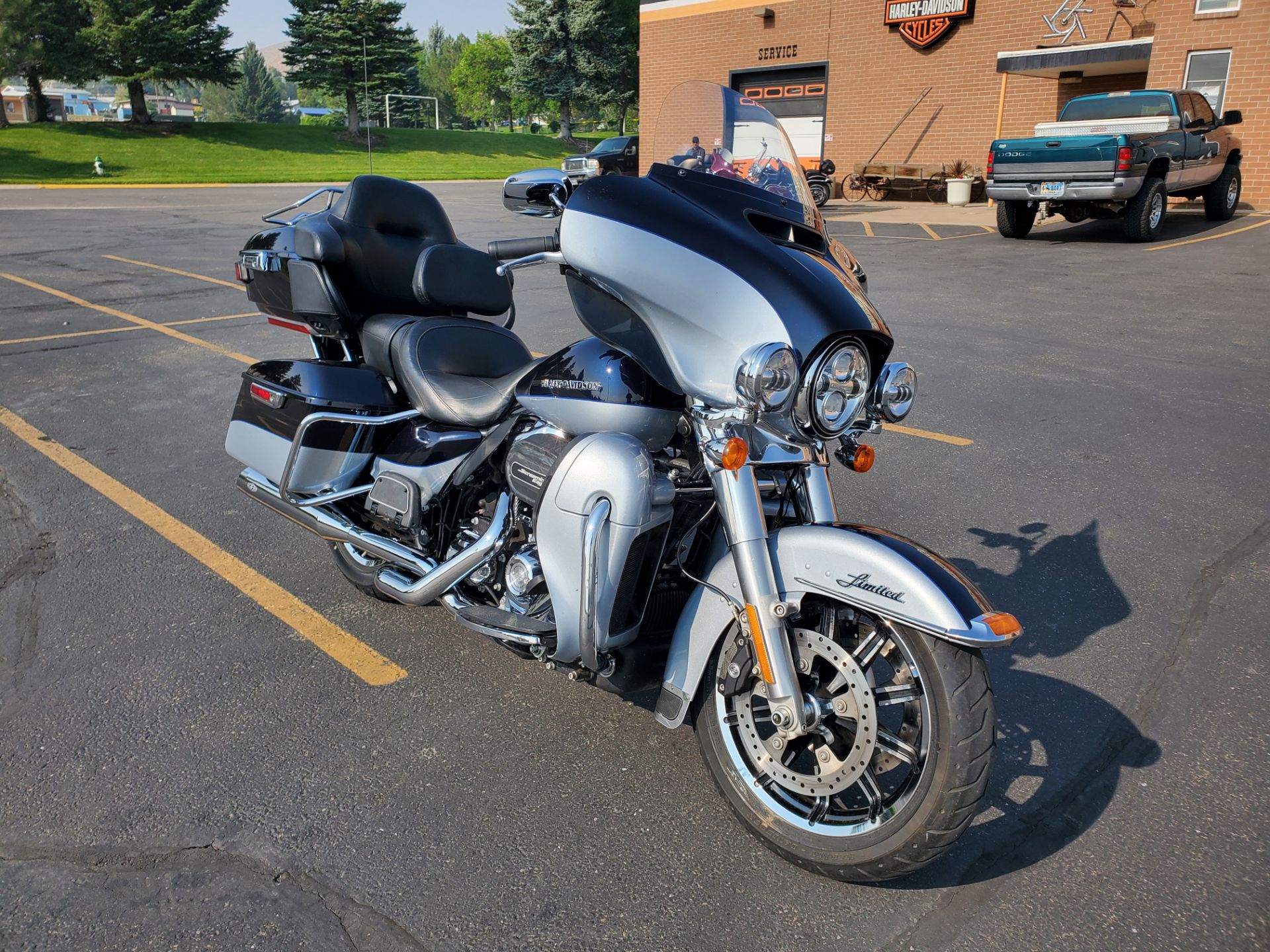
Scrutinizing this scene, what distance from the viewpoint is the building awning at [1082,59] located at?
67.7 ft

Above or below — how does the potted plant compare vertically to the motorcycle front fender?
above

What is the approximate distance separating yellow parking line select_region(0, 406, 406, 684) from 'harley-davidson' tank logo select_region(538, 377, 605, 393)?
4.24 feet

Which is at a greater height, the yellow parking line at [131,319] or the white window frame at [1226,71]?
the white window frame at [1226,71]

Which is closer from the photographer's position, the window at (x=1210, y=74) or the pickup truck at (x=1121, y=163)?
the pickup truck at (x=1121, y=163)

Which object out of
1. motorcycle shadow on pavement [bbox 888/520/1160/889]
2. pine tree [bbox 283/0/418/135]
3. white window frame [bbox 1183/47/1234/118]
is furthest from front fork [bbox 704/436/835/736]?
pine tree [bbox 283/0/418/135]

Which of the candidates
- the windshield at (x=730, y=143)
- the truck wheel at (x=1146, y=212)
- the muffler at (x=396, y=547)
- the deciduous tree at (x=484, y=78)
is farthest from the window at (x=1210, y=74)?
the deciduous tree at (x=484, y=78)

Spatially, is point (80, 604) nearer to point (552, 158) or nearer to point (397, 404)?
point (397, 404)

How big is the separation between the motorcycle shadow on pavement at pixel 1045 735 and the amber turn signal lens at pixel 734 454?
1183mm

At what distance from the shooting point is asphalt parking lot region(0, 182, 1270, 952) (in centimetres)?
245

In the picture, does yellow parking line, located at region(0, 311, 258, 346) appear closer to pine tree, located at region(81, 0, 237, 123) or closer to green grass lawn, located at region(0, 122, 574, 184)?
green grass lawn, located at region(0, 122, 574, 184)

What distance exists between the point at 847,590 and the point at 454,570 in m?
1.40

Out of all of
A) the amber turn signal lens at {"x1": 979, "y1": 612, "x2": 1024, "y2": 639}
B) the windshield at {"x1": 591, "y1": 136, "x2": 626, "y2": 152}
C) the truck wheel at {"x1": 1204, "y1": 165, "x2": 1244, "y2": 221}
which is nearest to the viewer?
the amber turn signal lens at {"x1": 979, "y1": 612, "x2": 1024, "y2": 639}

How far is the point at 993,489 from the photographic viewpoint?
5.28 metres

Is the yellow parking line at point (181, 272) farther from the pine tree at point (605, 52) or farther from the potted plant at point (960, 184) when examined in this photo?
the pine tree at point (605, 52)
